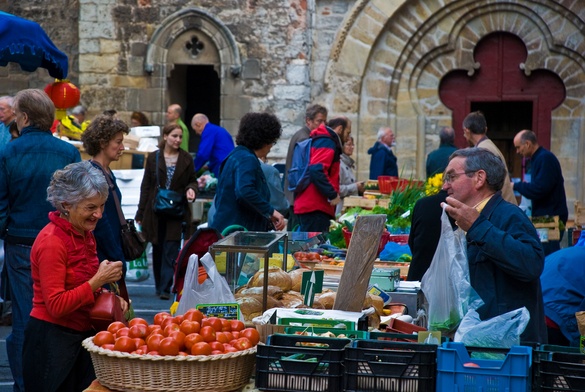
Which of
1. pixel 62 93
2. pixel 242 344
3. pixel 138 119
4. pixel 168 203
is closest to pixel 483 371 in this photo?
pixel 242 344

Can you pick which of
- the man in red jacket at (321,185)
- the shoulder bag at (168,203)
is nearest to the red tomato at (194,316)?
the man in red jacket at (321,185)

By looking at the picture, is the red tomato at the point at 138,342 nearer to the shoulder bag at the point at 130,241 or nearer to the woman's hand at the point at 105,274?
the woman's hand at the point at 105,274

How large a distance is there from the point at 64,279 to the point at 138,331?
0.65m

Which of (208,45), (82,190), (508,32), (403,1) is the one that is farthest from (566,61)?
(82,190)

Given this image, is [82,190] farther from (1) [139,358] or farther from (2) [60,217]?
(1) [139,358]

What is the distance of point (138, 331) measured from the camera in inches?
166

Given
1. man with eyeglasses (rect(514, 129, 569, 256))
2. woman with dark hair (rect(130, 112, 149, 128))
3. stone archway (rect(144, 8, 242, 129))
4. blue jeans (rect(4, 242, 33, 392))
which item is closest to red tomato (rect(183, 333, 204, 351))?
blue jeans (rect(4, 242, 33, 392))

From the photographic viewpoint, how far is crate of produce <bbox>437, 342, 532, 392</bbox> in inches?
151

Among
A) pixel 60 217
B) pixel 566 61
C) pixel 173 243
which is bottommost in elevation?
pixel 173 243

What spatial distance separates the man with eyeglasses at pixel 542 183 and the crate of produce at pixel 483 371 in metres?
7.65

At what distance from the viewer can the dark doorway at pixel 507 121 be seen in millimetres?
18375

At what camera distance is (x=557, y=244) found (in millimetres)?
11195

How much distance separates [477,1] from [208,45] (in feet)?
14.2

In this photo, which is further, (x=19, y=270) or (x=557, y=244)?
(x=557, y=244)
